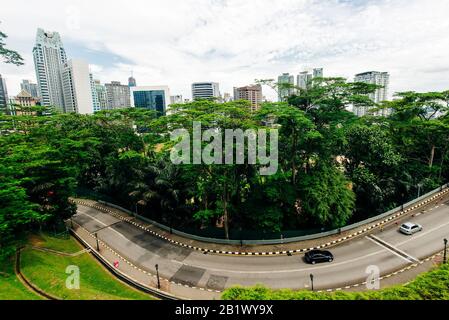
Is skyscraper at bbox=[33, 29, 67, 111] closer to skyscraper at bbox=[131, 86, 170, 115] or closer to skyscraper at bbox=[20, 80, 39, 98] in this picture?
skyscraper at bbox=[131, 86, 170, 115]

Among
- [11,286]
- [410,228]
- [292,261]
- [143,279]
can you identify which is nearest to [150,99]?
[143,279]

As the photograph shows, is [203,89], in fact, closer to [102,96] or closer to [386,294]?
[102,96]

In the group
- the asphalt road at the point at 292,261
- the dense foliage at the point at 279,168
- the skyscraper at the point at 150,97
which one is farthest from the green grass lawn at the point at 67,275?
the skyscraper at the point at 150,97

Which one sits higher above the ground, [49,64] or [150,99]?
[49,64]

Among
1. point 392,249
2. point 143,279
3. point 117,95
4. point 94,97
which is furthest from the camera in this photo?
point 117,95

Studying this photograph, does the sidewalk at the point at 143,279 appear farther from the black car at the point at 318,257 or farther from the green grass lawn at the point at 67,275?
the black car at the point at 318,257
